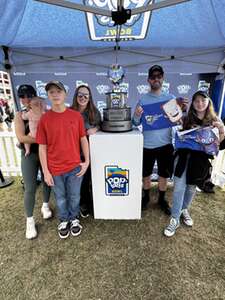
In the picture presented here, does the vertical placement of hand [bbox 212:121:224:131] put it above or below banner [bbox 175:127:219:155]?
above

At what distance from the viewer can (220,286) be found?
122 cm

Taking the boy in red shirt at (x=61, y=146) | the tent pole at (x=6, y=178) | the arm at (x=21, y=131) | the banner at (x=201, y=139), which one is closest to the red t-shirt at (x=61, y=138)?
the boy in red shirt at (x=61, y=146)

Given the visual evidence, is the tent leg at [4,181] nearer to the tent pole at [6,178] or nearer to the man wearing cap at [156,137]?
the tent pole at [6,178]

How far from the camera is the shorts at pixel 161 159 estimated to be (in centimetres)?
173

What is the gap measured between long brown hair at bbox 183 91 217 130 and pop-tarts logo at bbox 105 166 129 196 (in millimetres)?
667

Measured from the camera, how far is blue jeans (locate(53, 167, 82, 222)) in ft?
4.85

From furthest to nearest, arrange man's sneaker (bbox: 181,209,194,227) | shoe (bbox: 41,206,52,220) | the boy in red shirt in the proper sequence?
1. shoe (bbox: 41,206,52,220)
2. man's sneaker (bbox: 181,209,194,227)
3. the boy in red shirt

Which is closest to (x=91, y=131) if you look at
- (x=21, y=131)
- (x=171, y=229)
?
(x=21, y=131)

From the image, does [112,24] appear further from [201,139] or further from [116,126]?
[201,139]

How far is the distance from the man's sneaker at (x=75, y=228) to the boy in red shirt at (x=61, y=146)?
0.20m

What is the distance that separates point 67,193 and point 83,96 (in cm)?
86

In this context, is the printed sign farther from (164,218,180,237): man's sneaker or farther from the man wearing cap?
(164,218,180,237): man's sneaker

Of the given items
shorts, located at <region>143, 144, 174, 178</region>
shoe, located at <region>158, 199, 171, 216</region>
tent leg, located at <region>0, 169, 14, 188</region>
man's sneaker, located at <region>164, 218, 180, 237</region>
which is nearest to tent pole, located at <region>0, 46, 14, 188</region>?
tent leg, located at <region>0, 169, 14, 188</region>

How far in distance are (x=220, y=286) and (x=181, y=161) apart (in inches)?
35.0
